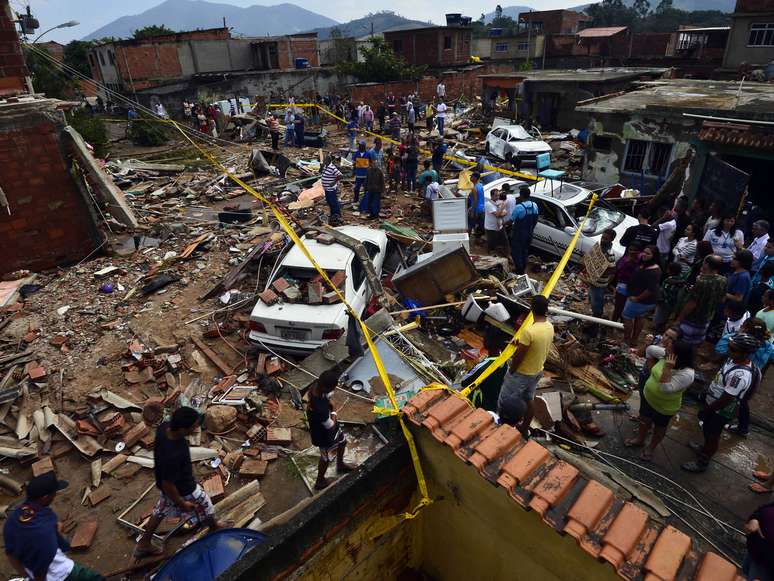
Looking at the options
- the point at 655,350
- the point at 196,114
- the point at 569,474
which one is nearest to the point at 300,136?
the point at 196,114

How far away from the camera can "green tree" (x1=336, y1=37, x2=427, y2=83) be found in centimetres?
3303

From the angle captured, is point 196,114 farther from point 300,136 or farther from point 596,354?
point 596,354

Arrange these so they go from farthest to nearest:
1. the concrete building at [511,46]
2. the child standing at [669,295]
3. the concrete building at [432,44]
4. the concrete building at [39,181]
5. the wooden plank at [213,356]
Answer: the concrete building at [511,46], the concrete building at [432,44], the concrete building at [39,181], the child standing at [669,295], the wooden plank at [213,356]

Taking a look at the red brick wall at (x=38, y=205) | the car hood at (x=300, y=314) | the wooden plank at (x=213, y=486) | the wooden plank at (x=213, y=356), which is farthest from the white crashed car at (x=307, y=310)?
the red brick wall at (x=38, y=205)

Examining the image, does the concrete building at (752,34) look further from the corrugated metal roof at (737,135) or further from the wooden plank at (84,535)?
the wooden plank at (84,535)

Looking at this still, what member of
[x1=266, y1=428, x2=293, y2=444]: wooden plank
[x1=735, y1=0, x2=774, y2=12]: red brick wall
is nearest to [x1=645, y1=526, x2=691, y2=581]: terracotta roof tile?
[x1=266, y1=428, x2=293, y2=444]: wooden plank

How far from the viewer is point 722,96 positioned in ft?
49.6

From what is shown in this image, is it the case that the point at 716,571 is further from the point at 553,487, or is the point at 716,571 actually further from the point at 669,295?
the point at 669,295

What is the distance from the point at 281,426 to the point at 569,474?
4.81 meters

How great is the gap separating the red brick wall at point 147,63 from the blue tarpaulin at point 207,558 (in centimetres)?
3985

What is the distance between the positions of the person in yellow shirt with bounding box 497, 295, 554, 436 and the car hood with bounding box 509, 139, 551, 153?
1486 centimetres

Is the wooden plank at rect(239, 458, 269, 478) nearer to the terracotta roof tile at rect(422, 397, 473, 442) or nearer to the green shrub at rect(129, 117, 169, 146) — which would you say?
the terracotta roof tile at rect(422, 397, 473, 442)

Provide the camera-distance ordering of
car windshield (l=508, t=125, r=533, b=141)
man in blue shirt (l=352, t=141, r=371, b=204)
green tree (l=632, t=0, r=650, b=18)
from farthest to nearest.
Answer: green tree (l=632, t=0, r=650, b=18)
car windshield (l=508, t=125, r=533, b=141)
man in blue shirt (l=352, t=141, r=371, b=204)

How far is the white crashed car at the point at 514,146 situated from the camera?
18.1 m
